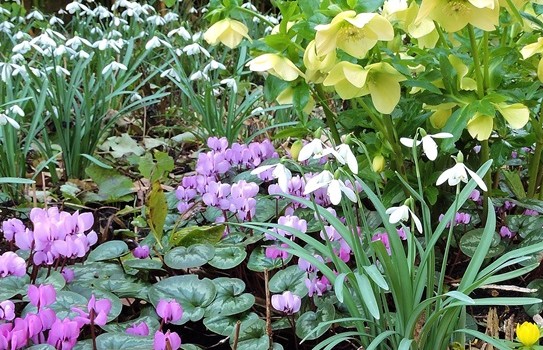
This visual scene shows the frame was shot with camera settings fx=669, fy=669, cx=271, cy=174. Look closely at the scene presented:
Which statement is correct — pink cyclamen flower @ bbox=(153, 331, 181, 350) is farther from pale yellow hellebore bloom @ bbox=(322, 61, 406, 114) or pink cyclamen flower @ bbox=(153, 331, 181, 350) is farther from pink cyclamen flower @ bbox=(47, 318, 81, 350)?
pale yellow hellebore bloom @ bbox=(322, 61, 406, 114)

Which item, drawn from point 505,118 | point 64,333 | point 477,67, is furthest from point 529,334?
point 64,333

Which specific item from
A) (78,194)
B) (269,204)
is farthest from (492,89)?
(78,194)

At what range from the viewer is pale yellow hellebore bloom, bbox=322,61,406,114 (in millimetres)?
1342

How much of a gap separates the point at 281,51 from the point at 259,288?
21.1 inches

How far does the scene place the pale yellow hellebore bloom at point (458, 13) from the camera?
1231mm

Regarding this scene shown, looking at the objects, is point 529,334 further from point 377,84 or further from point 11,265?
point 11,265

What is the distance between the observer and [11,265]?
1.25 m

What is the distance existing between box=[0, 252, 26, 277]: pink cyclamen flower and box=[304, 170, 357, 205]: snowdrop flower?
568 mm

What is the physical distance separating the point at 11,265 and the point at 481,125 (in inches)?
37.8

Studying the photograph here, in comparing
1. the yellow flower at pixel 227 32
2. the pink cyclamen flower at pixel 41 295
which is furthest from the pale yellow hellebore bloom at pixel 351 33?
the pink cyclamen flower at pixel 41 295

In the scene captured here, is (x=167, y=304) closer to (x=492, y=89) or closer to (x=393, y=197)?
(x=393, y=197)

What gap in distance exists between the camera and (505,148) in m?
1.60

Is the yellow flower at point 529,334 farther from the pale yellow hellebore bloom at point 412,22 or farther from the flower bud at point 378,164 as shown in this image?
the pale yellow hellebore bloom at point 412,22

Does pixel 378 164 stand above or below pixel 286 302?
above
